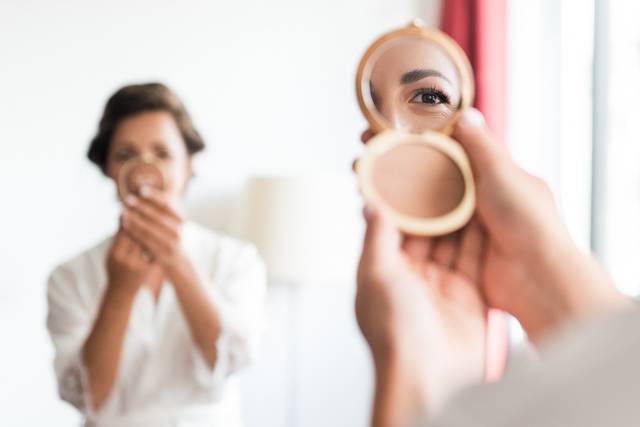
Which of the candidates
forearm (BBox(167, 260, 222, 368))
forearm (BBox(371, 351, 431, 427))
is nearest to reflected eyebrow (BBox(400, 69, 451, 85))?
forearm (BBox(371, 351, 431, 427))

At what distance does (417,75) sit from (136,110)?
31.2 inches

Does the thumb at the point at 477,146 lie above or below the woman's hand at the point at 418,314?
above

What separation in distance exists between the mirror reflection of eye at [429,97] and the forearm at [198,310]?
61 cm

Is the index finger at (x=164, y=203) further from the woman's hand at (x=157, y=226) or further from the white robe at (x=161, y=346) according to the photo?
the white robe at (x=161, y=346)

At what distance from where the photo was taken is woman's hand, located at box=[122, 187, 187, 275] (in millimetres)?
1247

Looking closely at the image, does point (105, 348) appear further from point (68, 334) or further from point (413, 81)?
point (413, 81)

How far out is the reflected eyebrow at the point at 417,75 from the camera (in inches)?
28.6

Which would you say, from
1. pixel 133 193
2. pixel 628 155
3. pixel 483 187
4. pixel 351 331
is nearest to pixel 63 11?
pixel 133 193

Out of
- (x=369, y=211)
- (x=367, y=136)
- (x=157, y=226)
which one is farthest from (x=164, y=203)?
(x=369, y=211)

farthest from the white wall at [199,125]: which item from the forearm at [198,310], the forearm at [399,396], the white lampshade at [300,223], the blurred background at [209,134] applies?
the forearm at [399,396]

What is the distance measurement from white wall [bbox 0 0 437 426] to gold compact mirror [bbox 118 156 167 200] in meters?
0.54

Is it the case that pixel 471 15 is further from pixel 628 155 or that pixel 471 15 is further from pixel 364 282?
pixel 364 282

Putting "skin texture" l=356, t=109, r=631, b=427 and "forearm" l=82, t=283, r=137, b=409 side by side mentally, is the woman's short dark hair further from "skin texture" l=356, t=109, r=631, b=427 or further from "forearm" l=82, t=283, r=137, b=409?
"skin texture" l=356, t=109, r=631, b=427

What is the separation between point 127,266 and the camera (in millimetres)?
1226
